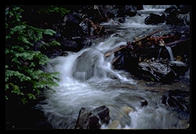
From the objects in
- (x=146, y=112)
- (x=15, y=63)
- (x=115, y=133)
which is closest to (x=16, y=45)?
(x=15, y=63)

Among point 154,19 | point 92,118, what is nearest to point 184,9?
point 154,19

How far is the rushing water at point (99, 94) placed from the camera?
460cm

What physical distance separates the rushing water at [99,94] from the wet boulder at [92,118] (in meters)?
0.20

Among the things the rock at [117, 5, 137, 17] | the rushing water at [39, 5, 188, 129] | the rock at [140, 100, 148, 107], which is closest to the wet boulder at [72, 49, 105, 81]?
the rushing water at [39, 5, 188, 129]

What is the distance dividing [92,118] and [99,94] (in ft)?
6.68

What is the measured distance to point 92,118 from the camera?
12.9 ft

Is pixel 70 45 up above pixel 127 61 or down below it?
above

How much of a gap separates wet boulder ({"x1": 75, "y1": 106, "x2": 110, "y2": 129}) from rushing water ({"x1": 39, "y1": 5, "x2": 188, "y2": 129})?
0.20 m

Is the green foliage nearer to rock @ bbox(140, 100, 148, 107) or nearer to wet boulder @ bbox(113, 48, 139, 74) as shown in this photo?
rock @ bbox(140, 100, 148, 107)

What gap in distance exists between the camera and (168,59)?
24.5 ft

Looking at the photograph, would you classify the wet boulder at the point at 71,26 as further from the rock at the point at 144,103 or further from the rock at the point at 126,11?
the rock at the point at 126,11

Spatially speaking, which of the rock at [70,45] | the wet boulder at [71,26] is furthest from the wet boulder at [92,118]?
the wet boulder at [71,26]

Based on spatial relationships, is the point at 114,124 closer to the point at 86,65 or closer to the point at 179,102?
the point at 179,102

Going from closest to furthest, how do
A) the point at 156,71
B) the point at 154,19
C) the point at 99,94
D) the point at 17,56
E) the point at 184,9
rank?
the point at 17,56
the point at 99,94
the point at 156,71
the point at 154,19
the point at 184,9
